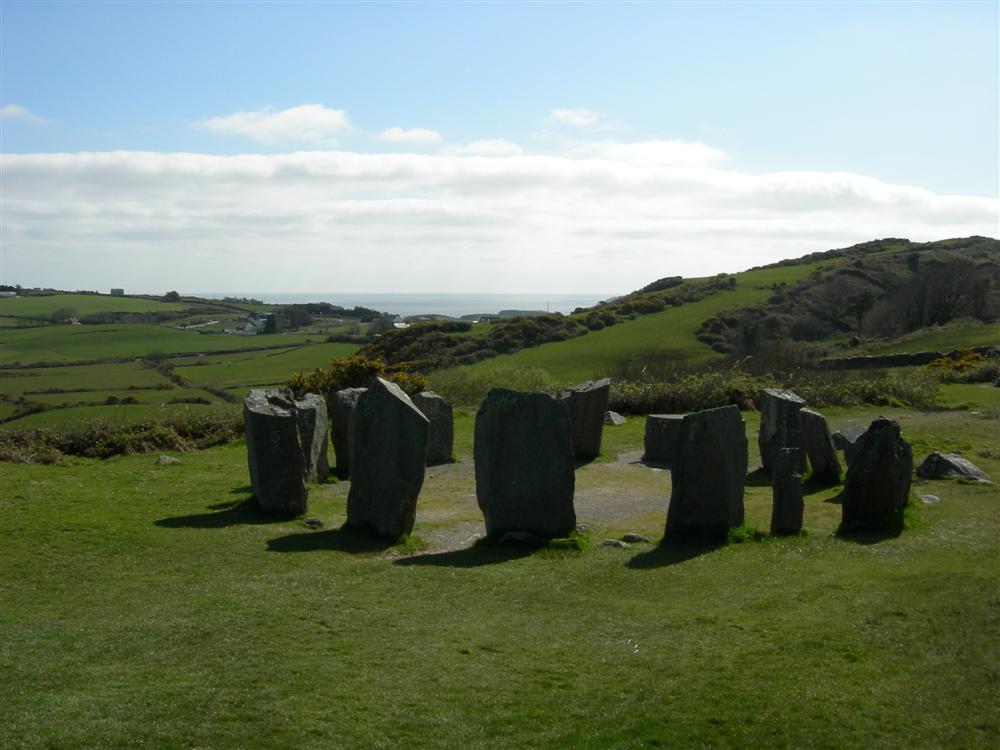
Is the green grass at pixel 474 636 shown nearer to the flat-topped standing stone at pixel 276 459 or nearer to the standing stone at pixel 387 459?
the flat-topped standing stone at pixel 276 459

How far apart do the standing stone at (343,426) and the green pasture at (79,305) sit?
8208 centimetres

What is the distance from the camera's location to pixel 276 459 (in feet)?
59.1

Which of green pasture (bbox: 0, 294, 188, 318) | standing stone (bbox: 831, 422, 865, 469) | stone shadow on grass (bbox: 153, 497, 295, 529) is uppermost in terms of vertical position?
green pasture (bbox: 0, 294, 188, 318)

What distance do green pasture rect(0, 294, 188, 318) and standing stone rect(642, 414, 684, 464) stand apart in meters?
84.6

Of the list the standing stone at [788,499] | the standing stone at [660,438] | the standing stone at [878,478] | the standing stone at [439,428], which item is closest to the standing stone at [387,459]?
the standing stone at [788,499]

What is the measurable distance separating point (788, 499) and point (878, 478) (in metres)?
1.64

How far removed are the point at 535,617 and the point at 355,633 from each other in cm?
244

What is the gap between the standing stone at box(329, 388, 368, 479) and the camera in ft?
77.7

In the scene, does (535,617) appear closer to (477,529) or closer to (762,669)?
(762,669)

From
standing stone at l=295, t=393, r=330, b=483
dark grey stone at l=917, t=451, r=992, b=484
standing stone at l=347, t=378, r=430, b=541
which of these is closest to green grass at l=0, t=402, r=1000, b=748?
standing stone at l=347, t=378, r=430, b=541

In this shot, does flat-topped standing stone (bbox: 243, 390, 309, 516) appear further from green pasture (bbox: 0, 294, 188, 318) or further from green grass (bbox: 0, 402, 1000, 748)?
green pasture (bbox: 0, 294, 188, 318)

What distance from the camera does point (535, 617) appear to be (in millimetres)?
12422

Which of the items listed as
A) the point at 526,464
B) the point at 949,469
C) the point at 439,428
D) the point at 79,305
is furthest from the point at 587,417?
the point at 79,305

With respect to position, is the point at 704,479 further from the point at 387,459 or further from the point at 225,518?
the point at 225,518
